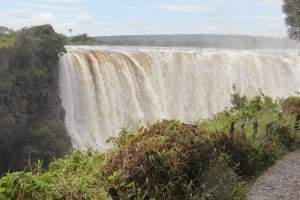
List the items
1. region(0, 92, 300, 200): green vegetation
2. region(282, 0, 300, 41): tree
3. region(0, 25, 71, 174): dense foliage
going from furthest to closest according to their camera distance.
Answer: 1. region(0, 25, 71, 174): dense foliage
2. region(282, 0, 300, 41): tree
3. region(0, 92, 300, 200): green vegetation

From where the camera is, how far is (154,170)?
16.5ft

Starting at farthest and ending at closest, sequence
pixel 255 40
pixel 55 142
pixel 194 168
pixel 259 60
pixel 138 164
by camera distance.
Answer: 1. pixel 255 40
2. pixel 259 60
3. pixel 55 142
4. pixel 194 168
5. pixel 138 164

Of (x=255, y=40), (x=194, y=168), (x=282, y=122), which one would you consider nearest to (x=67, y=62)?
(x=282, y=122)

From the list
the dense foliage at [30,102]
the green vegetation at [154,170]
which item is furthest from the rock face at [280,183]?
the dense foliage at [30,102]

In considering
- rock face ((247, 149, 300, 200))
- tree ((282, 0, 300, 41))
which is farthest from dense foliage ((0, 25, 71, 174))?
rock face ((247, 149, 300, 200))

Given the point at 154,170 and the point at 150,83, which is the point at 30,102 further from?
the point at 154,170

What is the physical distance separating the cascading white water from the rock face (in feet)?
33.4

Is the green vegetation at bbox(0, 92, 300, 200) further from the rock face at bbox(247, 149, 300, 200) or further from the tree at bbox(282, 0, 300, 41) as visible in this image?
the tree at bbox(282, 0, 300, 41)

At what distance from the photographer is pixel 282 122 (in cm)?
888

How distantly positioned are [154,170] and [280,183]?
7.76 feet

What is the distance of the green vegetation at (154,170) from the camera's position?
4.20 metres

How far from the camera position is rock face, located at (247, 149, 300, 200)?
610 cm

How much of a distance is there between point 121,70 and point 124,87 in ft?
2.35

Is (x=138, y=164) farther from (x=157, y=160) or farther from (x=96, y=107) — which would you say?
(x=96, y=107)
